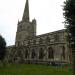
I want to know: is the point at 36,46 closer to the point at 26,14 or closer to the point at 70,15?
the point at 26,14

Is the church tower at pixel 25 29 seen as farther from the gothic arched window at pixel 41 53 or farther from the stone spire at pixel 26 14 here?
the gothic arched window at pixel 41 53

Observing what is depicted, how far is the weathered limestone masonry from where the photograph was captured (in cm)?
6250

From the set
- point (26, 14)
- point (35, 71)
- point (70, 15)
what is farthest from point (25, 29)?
point (70, 15)

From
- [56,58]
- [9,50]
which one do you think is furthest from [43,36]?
[9,50]

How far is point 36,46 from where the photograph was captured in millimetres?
73188

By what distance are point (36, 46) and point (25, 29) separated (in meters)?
18.9

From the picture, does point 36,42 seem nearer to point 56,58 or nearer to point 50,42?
point 50,42

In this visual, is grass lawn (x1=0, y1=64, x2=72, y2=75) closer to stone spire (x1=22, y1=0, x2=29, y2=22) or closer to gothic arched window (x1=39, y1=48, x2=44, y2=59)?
gothic arched window (x1=39, y1=48, x2=44, y2=59)

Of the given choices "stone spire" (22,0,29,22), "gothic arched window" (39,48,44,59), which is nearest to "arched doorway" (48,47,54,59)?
"gothic arched window" (39,48,44,59)

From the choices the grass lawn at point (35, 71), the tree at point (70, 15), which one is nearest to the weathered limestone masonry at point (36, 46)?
the grass lawn at point (35, 71)

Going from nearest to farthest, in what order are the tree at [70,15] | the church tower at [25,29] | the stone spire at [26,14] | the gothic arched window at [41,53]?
the tree at [70,15] < the gothic arched window at [41,53] < the church tower at [25,29] < the stone spire at [26,14]

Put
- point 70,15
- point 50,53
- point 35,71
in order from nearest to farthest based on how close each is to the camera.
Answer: point 70,15 < point 35,71 < point 50,53

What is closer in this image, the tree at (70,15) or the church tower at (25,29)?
the tree at (70,15)

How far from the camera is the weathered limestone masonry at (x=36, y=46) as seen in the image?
62.5 m
